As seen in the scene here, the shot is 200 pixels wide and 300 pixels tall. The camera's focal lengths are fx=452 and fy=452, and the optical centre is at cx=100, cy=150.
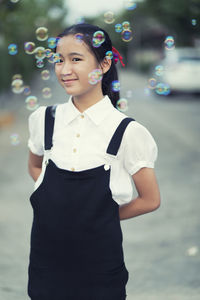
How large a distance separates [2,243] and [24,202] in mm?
1227

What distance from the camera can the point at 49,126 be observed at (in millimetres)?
2000

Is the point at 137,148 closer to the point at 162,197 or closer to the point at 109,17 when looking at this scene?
the point at 109,17

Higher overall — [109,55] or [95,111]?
[109,55]

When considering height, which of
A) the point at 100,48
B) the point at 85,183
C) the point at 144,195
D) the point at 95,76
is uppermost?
the point at 100,48

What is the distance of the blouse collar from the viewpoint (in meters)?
1.92

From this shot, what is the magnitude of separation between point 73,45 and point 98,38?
131 mm

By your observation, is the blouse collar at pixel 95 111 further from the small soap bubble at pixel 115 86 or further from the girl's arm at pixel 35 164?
the girl's arm at pixel 35 164

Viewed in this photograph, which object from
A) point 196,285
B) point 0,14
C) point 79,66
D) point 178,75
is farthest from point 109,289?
point 178,75

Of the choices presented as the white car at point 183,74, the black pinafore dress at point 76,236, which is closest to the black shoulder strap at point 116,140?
the black pinafore dress at point 76,236

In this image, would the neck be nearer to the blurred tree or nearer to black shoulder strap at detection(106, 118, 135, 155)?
black shoulder strap at detection(106, 118, 135, 155)

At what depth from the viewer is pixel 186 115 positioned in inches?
498

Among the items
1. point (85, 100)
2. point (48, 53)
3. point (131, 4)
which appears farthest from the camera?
point (131, 4)

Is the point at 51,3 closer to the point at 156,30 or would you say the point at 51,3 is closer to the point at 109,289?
the point at 156,30

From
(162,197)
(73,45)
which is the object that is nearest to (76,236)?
(73,45)
